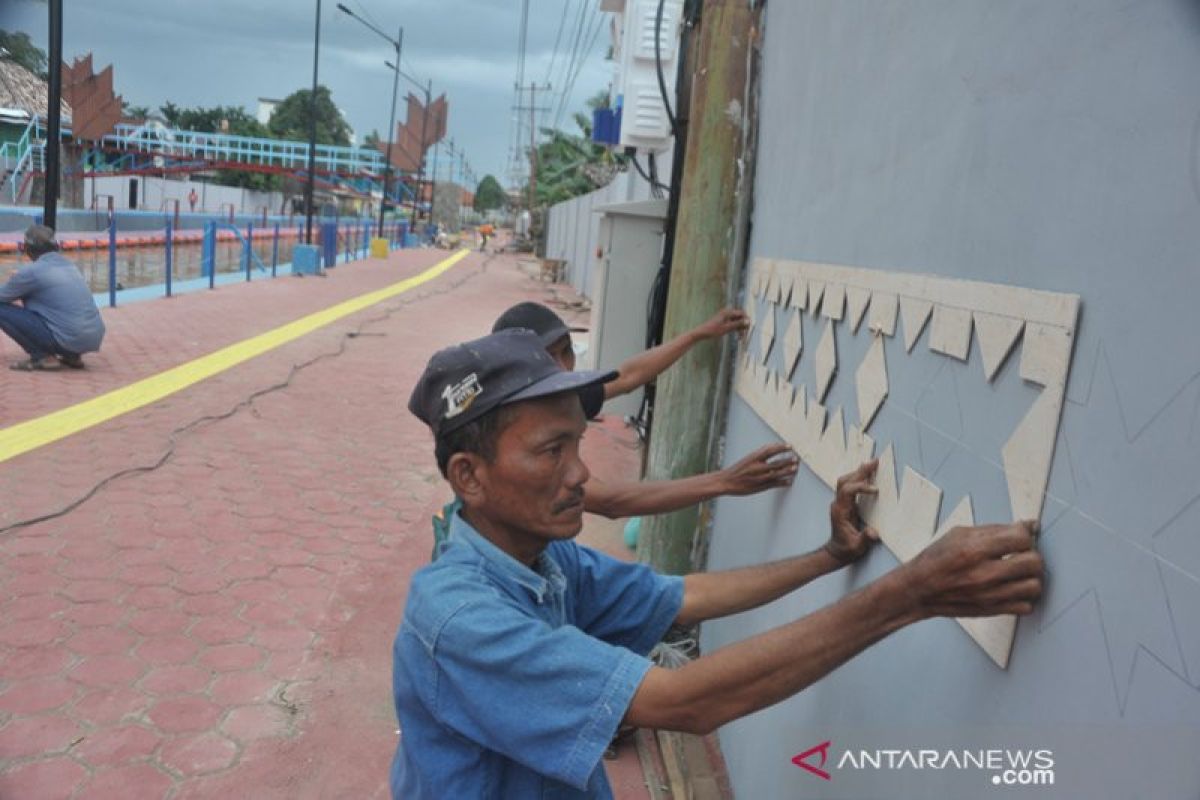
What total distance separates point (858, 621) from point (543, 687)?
0.46 meters

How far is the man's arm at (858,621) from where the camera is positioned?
4.19 feet

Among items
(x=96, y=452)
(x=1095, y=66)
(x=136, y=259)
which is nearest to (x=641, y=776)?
(x=1095, y=66)

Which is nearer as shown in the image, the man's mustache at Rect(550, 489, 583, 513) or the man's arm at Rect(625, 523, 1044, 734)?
the man's arm at Rect(625, 523, 1044, 734)

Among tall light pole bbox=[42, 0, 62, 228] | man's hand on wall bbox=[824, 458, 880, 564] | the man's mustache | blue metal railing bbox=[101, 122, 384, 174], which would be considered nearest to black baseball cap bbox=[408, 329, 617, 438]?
the man's mustache

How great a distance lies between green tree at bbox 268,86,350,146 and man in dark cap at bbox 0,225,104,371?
7203 cm

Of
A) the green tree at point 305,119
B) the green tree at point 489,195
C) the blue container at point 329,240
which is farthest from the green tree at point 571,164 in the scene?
the green tree at point 489,195

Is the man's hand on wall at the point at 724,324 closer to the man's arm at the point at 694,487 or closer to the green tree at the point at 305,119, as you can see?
the man's arm at the point at 694,487

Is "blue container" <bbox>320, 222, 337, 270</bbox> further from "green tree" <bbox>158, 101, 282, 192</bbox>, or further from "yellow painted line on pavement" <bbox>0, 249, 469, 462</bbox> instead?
"green tree" <bbox>158, 101, 282, 192</bbox>

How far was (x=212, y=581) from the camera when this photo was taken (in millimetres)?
4566

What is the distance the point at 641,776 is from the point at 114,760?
1796 millimetres

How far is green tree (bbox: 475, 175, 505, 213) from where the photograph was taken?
12373 centimetres

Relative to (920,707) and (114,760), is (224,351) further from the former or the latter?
(920,707)

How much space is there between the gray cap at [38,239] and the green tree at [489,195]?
380 feet

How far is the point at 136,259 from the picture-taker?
22562 mm
